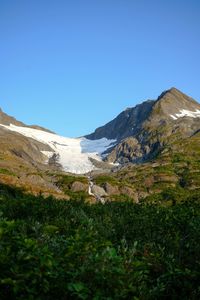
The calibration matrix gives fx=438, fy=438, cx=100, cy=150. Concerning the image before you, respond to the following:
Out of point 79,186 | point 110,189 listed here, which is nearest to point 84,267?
point 110,189

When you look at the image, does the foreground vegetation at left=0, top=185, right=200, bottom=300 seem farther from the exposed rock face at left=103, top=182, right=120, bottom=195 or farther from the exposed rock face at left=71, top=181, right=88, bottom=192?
the exposed rock face at left=71, top=181, right=88, bottom=192

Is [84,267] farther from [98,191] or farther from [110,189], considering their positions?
[110,189]

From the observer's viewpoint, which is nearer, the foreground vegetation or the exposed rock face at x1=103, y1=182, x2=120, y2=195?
the foreground vegetation

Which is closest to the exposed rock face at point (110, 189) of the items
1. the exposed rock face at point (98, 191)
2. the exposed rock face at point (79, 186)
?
the exposed rock face at point (98, 191)

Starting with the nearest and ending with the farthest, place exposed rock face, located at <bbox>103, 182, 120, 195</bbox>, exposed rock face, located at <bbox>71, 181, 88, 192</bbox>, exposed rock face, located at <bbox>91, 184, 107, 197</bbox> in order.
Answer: exposed rock face, located at <bbox>91, 184, 107, 197</bbox> < exposed rock face, located at <bbox>103, 182, 120, 195</bbox> < exposed rock face, located at <bbox>71, 181, 88, 192</bbox>

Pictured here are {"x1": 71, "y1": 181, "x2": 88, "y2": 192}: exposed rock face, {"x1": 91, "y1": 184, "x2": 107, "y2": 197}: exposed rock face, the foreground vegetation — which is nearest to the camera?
the foreground vegetation

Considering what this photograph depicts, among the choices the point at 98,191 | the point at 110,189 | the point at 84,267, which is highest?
the point at 110,189

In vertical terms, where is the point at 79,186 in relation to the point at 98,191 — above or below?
above

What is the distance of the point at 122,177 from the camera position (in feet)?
545

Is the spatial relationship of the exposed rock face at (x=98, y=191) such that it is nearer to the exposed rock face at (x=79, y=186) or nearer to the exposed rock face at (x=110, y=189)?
the exposed rock face at (x=110, y=189)

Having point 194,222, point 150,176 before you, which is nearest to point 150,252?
point 194,222

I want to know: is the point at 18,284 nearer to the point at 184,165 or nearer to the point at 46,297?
the point at 46,297

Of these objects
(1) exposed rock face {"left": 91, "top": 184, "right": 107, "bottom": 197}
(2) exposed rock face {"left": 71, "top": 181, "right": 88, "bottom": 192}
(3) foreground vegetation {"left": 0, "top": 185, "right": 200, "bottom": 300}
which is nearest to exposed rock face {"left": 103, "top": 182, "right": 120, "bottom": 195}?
(1) exposed rock face {"left": 91, "top": 184, "right": 107, "bottom": 197}

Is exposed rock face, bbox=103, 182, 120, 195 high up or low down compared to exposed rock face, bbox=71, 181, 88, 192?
up
